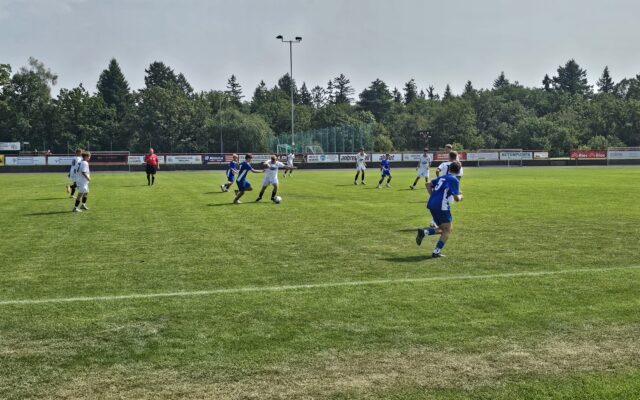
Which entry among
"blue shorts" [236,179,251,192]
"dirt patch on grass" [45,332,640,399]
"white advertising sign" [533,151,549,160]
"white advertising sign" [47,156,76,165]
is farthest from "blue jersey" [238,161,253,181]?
"white advertising sign" [533,151,549,160]

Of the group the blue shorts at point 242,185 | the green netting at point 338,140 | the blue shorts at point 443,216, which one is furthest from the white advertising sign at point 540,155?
the blue shorts at point 443,216

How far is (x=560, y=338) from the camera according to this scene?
5.81 metres

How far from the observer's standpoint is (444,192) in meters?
10.7

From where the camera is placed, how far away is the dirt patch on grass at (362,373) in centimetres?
465

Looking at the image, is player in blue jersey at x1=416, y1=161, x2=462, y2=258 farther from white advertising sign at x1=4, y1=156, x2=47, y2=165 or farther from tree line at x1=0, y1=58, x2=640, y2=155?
tree line at x1=0, y1=58, x2=640, y2=155

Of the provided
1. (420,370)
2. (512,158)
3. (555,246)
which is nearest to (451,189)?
(555,246)

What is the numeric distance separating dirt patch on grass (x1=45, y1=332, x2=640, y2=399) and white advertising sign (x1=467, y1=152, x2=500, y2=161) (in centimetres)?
6134

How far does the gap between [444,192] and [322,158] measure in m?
51.5

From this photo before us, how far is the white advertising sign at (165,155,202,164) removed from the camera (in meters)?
58.0

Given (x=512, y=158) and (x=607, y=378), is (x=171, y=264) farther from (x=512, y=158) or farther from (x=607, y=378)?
(x=512, y=158)

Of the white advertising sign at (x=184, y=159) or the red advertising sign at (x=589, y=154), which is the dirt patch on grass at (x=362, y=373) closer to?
the white advertising sign at (x=184, y=159)

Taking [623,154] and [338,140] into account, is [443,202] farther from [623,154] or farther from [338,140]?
[623,154]

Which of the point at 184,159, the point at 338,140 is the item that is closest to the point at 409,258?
the point at 184,159

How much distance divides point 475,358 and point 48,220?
13.7 meters
